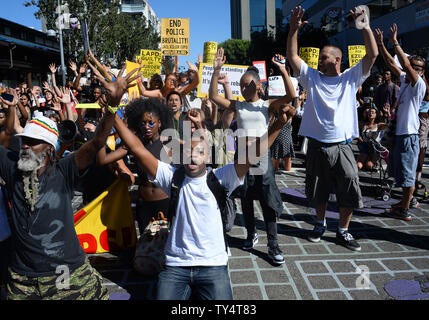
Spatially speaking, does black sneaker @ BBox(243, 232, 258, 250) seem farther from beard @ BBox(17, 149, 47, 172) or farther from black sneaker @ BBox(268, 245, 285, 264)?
beard @ BBox(17, 149, 47, 172)

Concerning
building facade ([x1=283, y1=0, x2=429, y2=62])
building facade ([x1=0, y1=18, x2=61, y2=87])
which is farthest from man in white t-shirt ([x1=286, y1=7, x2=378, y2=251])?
building facade ([x1=0, y1=18, x2=61, y2=87])

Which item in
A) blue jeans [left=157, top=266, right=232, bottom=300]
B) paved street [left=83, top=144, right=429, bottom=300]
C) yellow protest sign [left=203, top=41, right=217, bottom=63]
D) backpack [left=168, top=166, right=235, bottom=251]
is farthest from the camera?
yellow protest sign [left=203, top=41, right=217, bottom=63]

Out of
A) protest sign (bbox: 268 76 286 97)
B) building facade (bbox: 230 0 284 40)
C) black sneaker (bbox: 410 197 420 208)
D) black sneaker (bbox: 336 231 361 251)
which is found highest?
building facade (bbox: 230 0 284 40)

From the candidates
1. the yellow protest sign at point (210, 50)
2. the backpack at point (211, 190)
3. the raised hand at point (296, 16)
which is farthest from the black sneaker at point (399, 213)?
the yellow protest sign at point (210, 50)

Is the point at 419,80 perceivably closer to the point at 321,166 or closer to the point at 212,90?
the point at 321,166

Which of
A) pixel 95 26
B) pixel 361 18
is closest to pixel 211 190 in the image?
pixel 361 18

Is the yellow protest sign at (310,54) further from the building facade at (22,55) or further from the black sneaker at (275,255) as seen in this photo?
the building facade at (22,55)

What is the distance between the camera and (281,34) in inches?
1296

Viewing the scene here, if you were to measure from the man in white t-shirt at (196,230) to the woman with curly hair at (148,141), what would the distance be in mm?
898

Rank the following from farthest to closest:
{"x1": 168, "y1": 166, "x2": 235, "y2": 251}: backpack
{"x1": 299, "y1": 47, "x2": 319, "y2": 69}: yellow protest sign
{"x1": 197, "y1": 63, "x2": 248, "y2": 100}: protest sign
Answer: {"x1": 299, "y1": 47, "x2": 319, "y2": 69}: yellow protest sign
{"x1": 197, "y1": 63, "x2": 248, "y2": 100}: protest sign
{"x1": 168, "y1": 166, "x2": 235, "y2": 251}: backpack

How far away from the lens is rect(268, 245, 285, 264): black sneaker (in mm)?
3733

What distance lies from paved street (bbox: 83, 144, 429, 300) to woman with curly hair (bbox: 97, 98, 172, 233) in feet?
2.22

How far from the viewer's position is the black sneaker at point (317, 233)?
14.2ft
